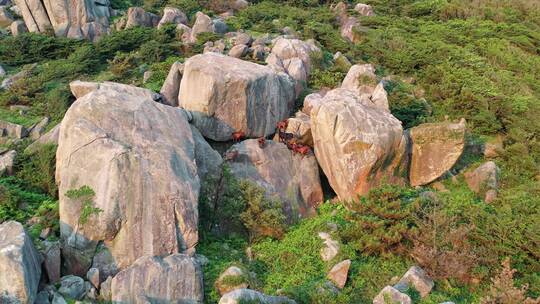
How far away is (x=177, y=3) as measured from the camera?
3034cm

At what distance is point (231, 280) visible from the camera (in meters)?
10.7

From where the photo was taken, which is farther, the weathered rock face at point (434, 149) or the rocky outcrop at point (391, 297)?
the weathered rock face at point (434, 149)

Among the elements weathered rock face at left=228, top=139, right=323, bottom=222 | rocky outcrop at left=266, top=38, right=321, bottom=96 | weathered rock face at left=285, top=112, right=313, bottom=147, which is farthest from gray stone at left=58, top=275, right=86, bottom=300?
rocky outcrop at left=266, top=38, right=321, bottom=96

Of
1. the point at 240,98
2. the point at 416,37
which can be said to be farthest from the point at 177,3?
the point at 240,98

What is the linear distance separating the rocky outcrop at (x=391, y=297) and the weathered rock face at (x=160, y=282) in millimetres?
3873

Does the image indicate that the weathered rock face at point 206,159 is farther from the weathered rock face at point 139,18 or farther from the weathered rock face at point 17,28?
the weathered rock face at point 17,28

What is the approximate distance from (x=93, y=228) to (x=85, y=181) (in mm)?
1221

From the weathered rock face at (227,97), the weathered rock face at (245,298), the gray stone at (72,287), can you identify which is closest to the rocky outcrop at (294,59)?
the weathered rock face at (227,97)

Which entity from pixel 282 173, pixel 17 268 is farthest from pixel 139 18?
pixel 17 268

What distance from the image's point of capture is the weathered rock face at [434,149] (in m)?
15.3

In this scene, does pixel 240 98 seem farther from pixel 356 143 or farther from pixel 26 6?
→ pixel 26 6

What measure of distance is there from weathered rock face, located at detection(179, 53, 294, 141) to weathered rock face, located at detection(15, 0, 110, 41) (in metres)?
12.8

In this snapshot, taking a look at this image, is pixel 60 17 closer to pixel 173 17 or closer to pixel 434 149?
pixel 173 17

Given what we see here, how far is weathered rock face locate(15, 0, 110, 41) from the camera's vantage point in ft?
85.4
